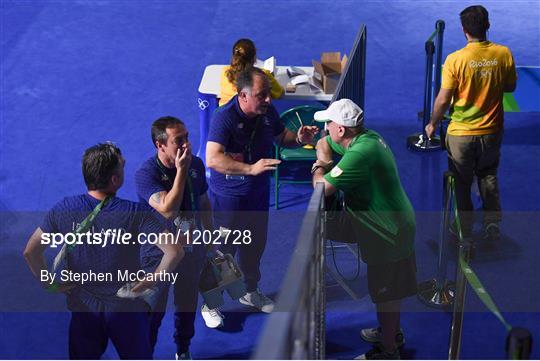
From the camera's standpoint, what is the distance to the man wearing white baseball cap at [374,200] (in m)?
5.47

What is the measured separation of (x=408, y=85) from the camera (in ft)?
35.5

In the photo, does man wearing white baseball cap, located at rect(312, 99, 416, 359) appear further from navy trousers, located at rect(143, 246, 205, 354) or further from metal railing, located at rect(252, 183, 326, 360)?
metal railing, located at rect(252, 183, 326, 360)

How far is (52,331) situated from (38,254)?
1.65m

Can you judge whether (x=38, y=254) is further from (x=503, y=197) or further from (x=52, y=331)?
(x=503, y=197)

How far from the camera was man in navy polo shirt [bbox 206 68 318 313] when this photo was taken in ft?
20.6

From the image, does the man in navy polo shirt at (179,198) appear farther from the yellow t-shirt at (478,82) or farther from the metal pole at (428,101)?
the metal pole at (428,101)

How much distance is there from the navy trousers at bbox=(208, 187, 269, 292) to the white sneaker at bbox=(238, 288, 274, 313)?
0.14m

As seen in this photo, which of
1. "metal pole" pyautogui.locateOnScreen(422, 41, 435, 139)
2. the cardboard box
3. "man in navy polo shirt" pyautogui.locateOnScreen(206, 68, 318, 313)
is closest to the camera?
"man in navy polo shirt" pyautogui.locateOnScreen(206, 68, 318, 313)

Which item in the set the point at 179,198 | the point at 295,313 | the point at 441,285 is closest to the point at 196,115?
the point at 441,285

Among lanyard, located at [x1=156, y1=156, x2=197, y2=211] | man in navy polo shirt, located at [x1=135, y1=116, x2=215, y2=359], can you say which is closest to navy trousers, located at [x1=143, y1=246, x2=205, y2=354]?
man in navy polo shirt, located at [x1=135, y1=116, x2=215, y2=359]

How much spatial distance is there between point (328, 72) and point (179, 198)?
137 inches

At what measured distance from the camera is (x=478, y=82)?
7.31 m

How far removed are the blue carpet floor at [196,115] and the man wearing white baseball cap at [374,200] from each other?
78 centimetres

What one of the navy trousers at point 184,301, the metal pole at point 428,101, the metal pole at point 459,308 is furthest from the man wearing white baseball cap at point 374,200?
the metal pole at point 428,101
